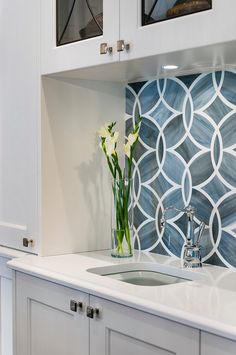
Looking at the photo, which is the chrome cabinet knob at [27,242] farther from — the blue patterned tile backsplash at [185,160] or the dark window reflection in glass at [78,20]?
the dark window reflection in glass at [78,20]

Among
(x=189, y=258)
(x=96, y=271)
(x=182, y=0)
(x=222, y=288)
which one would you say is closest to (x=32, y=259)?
(x=96, y=271)

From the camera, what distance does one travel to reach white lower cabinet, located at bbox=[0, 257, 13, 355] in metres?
2.48

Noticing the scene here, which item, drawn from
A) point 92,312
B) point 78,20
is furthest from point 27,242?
point 78,20

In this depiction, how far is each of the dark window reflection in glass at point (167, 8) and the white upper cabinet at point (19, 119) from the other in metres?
0.63

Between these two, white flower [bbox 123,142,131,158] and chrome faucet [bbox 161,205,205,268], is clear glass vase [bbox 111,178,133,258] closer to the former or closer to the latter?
white flower [bbox 123,142,131,158]

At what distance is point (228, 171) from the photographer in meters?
2.06

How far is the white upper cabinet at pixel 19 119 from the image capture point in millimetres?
2328

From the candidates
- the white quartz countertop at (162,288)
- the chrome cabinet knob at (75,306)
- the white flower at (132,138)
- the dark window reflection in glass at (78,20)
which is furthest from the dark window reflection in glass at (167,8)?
the chrome cabinet knob at (75,306)

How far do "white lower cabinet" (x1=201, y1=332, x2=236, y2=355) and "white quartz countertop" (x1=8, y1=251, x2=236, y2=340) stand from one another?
0.08 feet

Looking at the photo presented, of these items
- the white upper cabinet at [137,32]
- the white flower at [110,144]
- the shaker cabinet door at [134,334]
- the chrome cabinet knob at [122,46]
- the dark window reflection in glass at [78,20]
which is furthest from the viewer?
the white flower at [110,144]

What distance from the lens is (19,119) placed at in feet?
7.90

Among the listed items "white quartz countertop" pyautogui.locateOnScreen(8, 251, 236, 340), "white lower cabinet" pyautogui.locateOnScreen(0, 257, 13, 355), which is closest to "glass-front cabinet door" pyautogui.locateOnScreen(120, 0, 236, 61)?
"white quartz countertop" pyautogui.locateOnScreen(8, 251, 236, 340)

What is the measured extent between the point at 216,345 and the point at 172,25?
95 centimetres

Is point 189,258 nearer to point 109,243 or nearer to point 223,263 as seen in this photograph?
point 223,263
